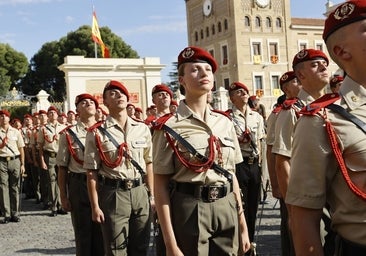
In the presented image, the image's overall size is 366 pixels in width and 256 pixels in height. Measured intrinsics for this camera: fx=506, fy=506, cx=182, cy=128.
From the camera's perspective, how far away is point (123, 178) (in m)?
4.85

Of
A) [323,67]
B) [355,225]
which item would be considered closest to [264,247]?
[323,67]

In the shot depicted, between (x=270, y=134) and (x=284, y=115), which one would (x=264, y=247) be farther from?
(x=284, y=115)

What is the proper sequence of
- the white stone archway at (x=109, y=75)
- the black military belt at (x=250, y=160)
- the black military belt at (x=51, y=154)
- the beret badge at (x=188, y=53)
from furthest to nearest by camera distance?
the white stone archway at (x=109, y=75) → the black military belt at (x=51, y=154) → the black military belt at (x=250, y=160) → the beret badge at (x=188, y=53)

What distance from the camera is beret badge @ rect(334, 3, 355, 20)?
200 cm

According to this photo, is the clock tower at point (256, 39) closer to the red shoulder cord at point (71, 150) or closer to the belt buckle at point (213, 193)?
the red shoulder cord at point (71, 150)

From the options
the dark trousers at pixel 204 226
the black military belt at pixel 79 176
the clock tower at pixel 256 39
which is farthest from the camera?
the clock tower at pixel 256 39

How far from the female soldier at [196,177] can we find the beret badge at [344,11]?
5.03 feet

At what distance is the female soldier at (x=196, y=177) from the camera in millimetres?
3436

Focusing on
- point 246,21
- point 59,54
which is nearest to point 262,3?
point 246,21

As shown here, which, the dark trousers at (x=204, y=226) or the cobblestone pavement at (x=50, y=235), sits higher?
the dark trousers at (x=204, y=226)

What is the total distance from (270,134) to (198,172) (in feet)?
6.11

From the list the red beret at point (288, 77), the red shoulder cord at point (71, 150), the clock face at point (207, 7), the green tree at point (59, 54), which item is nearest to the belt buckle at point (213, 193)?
the red beret at point (288, 77)

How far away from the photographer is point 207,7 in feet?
181

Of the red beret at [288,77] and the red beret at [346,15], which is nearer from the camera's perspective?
the red beret at [346,15]
